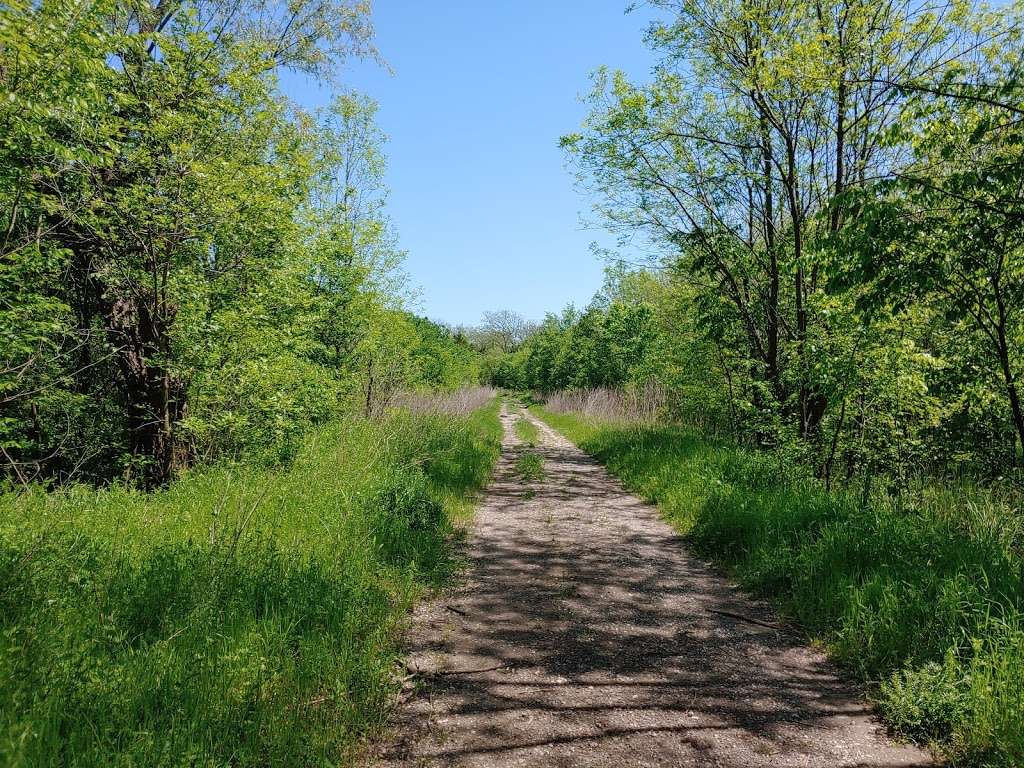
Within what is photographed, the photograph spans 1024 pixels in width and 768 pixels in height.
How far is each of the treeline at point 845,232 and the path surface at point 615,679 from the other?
361 cm

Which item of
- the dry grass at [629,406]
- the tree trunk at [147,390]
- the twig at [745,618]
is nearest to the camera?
the twig at [745,618]

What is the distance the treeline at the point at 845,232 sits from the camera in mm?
5273

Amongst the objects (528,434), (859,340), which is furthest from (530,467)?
(528,434)

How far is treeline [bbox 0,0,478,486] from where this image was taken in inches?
217

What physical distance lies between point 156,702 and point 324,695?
866 mm

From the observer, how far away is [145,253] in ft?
23.0

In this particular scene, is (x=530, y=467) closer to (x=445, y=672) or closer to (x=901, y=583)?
(x=901, y=583)

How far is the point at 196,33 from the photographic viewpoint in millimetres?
7141

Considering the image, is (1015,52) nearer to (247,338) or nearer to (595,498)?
(595,498)

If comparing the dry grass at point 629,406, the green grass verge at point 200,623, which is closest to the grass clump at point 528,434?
the dry grass at point 629,406

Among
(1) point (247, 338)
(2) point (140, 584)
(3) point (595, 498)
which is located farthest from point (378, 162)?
(2) point (140, 584)

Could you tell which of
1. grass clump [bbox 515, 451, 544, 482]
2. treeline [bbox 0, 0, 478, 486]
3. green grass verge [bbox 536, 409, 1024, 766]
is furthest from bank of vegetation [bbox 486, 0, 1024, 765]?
treeline [bbox 0, 0, 478, 486]

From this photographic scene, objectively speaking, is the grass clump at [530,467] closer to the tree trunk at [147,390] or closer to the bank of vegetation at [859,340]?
the bank of vegetation at [859,340]

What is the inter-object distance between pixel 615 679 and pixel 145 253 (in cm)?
746
